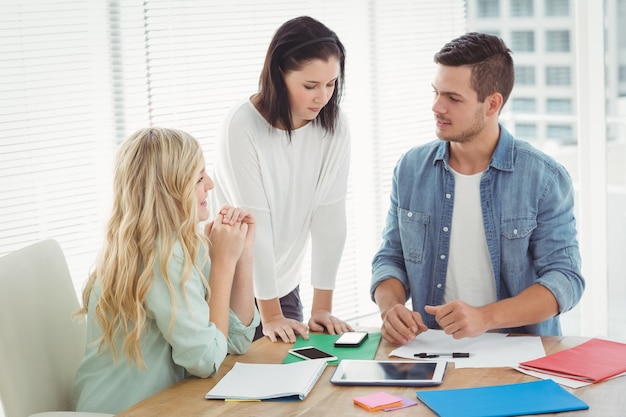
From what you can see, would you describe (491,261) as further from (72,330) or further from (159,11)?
(159,11)

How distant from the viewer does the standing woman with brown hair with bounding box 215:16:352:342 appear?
237 cm

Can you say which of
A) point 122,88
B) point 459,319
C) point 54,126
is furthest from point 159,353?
point 122,88

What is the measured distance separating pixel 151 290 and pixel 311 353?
440mm

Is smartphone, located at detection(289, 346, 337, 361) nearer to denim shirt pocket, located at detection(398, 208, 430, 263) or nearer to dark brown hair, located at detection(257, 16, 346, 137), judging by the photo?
denim shirt pocket, located at detection(398, 208, 430, 263)

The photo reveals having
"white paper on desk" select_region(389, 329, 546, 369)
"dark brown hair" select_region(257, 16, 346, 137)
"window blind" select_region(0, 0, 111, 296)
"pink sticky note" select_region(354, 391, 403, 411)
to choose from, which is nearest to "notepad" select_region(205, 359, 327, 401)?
"pink sticky note" select_region(354, 391, 403, 411)

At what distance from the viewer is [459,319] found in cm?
203

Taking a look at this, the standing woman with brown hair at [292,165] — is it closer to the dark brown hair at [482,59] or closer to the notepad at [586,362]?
the dark brown hair at [482,59]

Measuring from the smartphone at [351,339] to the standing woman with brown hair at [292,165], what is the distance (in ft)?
0.21

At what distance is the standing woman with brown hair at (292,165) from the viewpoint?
7.79ft

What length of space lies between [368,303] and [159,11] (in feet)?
5.79

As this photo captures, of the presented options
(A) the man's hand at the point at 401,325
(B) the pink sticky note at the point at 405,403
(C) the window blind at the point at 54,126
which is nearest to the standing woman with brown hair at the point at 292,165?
(A) the man's hand at the point at 401,325

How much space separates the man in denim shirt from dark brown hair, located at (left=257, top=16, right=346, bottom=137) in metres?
0.33

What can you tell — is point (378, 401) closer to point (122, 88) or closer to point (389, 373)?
point (389, 373)

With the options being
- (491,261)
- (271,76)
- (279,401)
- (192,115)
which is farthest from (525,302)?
(192,115)
